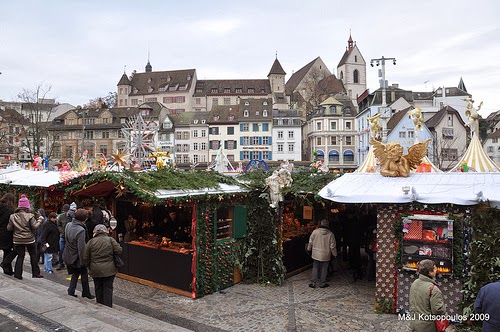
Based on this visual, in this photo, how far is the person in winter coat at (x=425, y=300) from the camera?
5309mm

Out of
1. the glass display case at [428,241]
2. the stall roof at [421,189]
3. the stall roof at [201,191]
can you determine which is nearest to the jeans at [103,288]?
the stall roof at [201,191]

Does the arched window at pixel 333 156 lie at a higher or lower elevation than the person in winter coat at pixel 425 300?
higher

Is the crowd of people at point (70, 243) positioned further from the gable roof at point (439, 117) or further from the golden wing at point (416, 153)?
the gable roof at point (439, 117)

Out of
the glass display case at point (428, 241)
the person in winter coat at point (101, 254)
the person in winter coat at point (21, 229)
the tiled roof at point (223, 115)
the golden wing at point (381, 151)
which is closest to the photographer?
the person in winter coat at point (101, 254)

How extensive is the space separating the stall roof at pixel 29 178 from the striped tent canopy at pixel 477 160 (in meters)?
12.2

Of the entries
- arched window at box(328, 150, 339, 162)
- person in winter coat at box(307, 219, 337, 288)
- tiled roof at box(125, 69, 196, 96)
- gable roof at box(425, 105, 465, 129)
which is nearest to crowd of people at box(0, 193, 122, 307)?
person in winter coat at box(307, 219, 337, 288)

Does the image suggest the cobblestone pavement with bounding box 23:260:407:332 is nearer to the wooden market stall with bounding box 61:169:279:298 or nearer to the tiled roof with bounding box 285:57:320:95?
the wooden market stall with bounding box 61:169:279:298

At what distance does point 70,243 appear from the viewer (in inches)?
304

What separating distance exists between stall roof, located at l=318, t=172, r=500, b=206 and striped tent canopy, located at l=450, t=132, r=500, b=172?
3.79 m

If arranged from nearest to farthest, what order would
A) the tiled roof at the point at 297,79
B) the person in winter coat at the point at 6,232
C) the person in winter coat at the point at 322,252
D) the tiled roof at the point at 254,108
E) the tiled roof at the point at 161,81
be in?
the person in winter coat at the point at 6,232 < the person in winter coat at the point at 322,252 < the tiled roof at the point at 254,108 < the tiled roof at the point at 161,81 < the tiled roof at the point at 297,79

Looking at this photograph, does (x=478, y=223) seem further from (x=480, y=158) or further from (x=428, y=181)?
(x=480, y=158)

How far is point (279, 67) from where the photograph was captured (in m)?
87.1

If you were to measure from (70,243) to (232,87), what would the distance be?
264 ft

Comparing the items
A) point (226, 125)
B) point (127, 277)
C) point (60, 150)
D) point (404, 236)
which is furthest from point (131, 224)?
point (60, 150)
